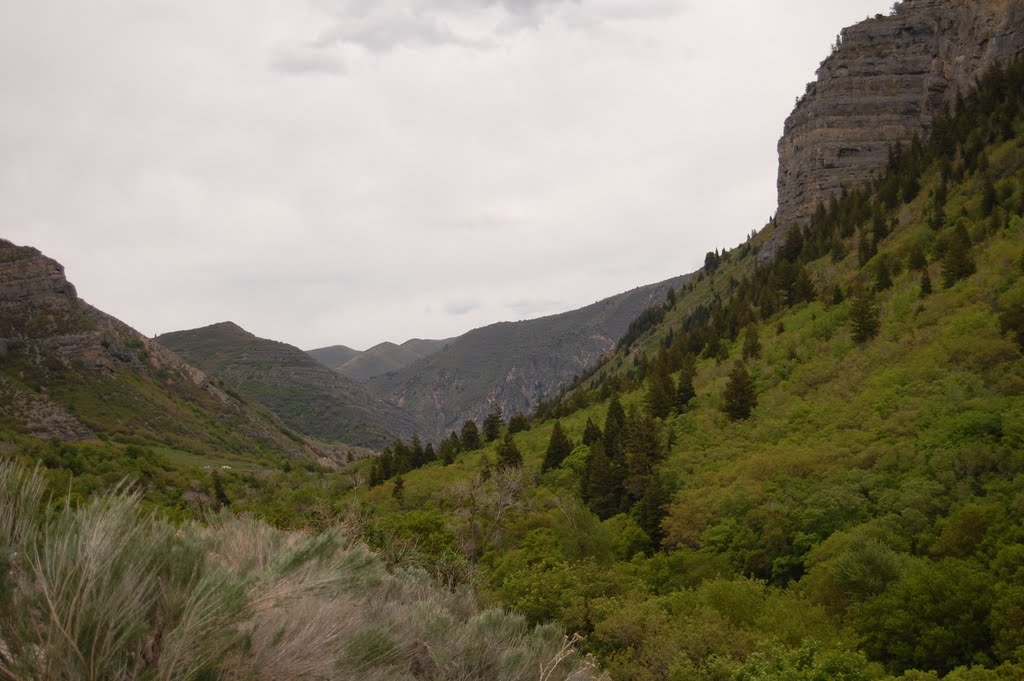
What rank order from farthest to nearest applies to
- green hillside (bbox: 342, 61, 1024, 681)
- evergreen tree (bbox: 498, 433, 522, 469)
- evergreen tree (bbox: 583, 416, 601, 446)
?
evergreen tree (bbox: 498, 433, 522, 469) → evergreen tree (bbox: 583, 416, 601, 446) → green hillside (bbox: 342, 61, 1024, 681)

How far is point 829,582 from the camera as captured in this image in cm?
2036

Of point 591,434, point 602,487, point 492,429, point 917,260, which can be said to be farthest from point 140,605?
point 492,429

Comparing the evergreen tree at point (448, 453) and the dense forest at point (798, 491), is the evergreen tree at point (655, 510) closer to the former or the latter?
the dense forest at point (798, 491)

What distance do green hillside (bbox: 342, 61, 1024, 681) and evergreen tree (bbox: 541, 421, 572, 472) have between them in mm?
411

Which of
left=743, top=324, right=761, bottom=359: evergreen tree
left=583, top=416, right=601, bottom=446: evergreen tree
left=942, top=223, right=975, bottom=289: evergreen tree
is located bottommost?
left=583, top=416, right=601, bottom=446: evergreen tree

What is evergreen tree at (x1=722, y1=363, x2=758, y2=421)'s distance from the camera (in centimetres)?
Result: 4053

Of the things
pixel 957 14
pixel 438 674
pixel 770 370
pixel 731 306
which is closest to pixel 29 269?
pixel 731 306

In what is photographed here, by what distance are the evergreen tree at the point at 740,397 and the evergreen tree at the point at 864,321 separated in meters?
7.30

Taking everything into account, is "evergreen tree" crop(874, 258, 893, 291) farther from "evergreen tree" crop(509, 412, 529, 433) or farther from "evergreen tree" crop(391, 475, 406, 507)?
"evergreen tree" crop(391, 475, 406, 507)

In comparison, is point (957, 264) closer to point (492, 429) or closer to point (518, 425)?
point (518, 425)

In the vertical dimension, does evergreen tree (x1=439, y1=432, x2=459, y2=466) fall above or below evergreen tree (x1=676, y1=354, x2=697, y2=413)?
below

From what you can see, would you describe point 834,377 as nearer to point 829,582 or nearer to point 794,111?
point 829,582

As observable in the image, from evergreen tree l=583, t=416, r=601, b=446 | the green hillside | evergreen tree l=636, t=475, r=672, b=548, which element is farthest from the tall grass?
evergreen tree l=583, t=416, r=601, b=446

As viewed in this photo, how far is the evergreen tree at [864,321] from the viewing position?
40.2 m
